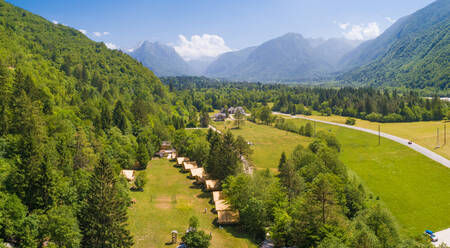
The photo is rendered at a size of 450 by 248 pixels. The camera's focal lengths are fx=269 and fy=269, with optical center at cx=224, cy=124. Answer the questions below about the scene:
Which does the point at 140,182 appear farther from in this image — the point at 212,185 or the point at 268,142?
the point at 268,142

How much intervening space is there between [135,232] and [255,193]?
2065cm

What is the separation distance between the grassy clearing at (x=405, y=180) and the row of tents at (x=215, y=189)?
31575 millimetres

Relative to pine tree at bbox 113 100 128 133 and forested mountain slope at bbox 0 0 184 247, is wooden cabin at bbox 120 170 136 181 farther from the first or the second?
pine tree at bbox 113 100 128 133

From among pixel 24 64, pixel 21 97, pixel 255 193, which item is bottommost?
pixel 255 193

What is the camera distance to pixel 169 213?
47.7m

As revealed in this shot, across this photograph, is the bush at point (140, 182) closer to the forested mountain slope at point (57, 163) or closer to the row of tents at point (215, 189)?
the forested mountain slope at point (57, 163)

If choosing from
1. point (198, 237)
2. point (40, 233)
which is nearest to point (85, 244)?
point (40, 233)

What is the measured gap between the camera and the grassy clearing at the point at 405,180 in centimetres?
5329

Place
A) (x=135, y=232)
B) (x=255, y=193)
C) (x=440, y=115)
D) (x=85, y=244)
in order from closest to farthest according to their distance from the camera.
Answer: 1. (x=85, y=244)
2. (x=135, y=232)
3. (x=255, y=193)
4. (x=440, y=115)

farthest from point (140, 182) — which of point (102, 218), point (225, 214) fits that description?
point (102, 218)

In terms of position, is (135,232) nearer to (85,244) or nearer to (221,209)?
(85,244)

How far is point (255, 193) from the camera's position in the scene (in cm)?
4788

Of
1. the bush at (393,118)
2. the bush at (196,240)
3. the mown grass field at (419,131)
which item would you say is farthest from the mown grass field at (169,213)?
the bush at (393,118)

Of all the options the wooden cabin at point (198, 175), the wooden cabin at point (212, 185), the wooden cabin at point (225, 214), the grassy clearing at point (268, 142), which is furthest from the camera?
the grassy clearing at point (268, 142)
